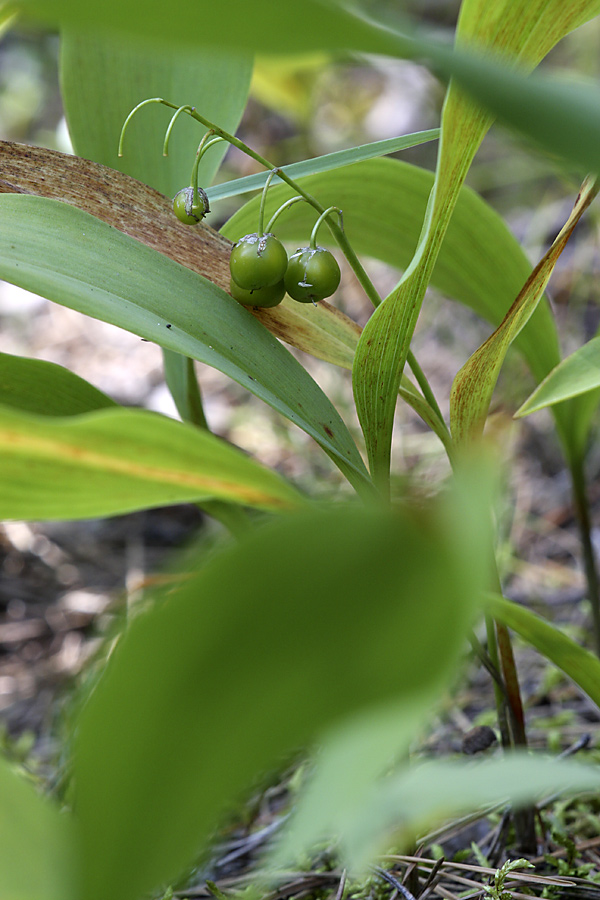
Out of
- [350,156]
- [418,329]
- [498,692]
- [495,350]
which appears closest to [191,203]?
[350,156]

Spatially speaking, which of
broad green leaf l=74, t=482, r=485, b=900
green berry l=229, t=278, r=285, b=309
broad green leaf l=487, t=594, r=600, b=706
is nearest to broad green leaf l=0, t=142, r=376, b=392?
green berry l=229, t=278, r=285, b=309

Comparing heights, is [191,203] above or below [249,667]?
above

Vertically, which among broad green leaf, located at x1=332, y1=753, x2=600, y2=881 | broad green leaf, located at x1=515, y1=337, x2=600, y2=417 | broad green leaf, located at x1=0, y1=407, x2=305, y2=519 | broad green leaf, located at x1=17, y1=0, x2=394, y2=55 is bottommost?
broad green leaf, located at x1=332, y1=753, x2=600, y2=881

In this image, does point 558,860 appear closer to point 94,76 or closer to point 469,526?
point 469,526

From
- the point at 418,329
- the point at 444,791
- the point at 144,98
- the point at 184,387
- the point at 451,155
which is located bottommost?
the point at 444,791

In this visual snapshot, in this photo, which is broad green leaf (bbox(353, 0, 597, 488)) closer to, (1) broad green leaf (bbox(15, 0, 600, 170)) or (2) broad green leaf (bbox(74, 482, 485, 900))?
(1) broad green leaf (bbox(15, 0, 600, 170))

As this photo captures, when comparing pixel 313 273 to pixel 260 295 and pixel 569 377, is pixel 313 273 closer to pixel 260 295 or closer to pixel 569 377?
pixel 260 295
